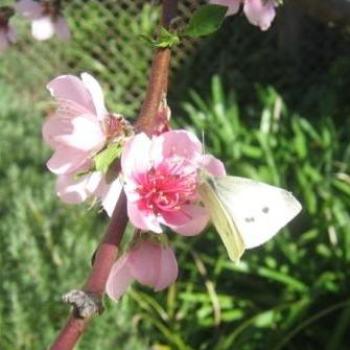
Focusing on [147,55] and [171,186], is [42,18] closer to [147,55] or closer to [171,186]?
[171,186]

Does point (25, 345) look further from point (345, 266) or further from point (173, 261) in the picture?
point (173, 261)

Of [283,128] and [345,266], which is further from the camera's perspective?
[283,128]

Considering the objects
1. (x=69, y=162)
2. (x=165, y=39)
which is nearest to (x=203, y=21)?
(x=165, y=39)

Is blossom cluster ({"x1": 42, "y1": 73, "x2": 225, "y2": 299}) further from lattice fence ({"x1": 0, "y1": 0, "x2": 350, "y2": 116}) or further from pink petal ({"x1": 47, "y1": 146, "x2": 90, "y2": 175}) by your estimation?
lattice fence ({"x1": 0, "y1": 0, "x2": 350, "y2": 116})

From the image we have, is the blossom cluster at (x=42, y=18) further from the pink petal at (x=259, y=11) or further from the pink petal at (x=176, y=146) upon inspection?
the pink petal at (x=176, y=146)

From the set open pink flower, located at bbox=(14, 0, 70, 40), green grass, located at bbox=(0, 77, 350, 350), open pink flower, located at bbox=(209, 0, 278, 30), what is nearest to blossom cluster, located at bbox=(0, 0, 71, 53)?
open pink flower, located at bbox=(14, 0, 70, 40)

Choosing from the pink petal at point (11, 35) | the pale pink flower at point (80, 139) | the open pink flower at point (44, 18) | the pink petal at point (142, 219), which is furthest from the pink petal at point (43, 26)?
the pink petal at point (142, 219)

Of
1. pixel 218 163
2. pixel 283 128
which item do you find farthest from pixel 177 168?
pixel 283 128
